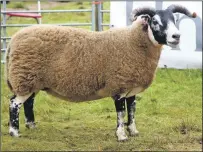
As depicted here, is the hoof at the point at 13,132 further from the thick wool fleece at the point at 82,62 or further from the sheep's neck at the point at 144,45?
the sheep's neck at the point at 144,45

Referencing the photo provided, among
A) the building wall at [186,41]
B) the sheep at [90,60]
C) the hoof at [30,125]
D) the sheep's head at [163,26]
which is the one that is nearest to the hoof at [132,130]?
the sheep at [90,60]

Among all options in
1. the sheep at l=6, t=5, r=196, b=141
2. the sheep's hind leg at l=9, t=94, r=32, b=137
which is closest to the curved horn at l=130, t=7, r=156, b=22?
the sheep at l=6, t=5, r=196, b=141

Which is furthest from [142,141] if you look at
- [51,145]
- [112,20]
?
[112,20]

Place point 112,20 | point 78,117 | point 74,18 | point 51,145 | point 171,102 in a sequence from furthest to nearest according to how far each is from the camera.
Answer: point 74,18 → point 112,20 → point 171,102 → point 78,117 → point 51,145

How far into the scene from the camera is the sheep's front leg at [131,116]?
6.21 m

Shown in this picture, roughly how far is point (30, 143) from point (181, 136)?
1781 millimetres

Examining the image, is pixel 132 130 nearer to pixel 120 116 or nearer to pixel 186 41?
pixel 120 116

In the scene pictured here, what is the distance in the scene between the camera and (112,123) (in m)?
6.91

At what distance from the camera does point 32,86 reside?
19.8 ft

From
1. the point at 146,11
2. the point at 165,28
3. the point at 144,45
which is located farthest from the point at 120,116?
the point at 146,11

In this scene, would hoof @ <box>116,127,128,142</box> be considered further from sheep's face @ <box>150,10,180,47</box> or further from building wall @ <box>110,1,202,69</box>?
building wall @ <box>110,1,202,69</box>

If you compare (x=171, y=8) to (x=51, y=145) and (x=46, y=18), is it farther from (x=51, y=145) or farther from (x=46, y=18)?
(x=46, y=18)

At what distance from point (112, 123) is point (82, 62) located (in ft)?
4.26

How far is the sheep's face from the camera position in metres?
5.67
